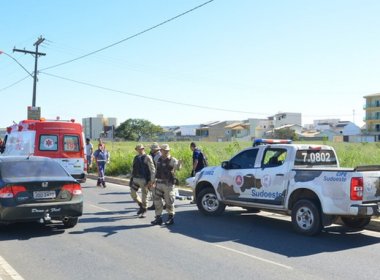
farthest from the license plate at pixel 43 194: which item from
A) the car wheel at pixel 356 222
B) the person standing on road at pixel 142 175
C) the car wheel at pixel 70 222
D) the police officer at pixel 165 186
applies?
the car wheel at pixel 356 222

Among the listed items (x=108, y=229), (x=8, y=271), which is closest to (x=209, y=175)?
(x=108, y=229)

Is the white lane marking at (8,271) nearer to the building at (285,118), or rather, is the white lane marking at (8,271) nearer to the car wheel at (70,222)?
the car wheel at (70,222)

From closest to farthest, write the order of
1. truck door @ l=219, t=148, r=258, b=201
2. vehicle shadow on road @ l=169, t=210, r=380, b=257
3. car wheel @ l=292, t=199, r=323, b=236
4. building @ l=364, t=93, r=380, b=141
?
1. vehicle shadow on road @ l=169, t=210, r=380, b=257
2. car wheel @ l=292, t=199, r=323, b=236
3. truck door @ l=219, t=148, r=258, b=201
4. building @ l=364, t=93, r=380, b=141

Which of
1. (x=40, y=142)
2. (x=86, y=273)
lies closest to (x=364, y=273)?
(x=86, y=273)

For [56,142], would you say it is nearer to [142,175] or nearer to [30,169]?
[142,175]

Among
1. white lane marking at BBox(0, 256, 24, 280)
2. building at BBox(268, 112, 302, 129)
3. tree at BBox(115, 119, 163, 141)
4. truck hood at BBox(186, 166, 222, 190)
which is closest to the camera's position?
white lane marking at BBox(0, 256, 24, 280)

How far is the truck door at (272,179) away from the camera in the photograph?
9969 mm

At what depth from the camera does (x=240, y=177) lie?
35.9 feet

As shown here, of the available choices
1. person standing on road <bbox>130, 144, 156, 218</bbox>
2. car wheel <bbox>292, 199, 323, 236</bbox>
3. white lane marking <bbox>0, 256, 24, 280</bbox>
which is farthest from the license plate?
car wheel <bbox>292, 199, 323, 236</bbox>

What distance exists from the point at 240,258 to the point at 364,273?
176 centimetres

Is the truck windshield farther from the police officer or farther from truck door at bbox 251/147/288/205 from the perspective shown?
the police officer

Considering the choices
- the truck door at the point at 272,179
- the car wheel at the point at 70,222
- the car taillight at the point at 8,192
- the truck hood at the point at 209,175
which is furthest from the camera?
the truck hood at the point at 209,175

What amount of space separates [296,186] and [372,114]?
103071 millimetres

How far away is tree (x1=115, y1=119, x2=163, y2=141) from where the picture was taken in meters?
120
